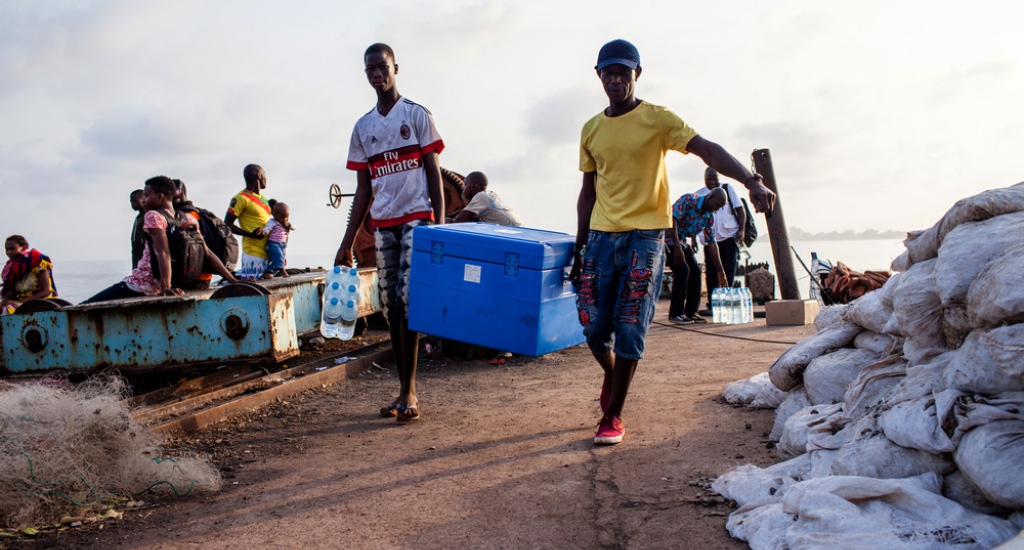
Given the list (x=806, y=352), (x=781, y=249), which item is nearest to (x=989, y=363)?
(x=806, y=352)

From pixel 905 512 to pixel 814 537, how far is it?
32 centimetres

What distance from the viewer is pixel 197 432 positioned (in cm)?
447

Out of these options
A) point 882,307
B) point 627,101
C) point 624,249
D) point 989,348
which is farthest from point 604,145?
point 989,348

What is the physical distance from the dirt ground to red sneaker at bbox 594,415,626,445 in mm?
68

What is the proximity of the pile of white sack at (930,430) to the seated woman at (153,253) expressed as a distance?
194 inches

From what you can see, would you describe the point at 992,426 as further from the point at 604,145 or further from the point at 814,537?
the point at 604,145

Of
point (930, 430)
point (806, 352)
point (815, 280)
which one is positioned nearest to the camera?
point (930, 430)

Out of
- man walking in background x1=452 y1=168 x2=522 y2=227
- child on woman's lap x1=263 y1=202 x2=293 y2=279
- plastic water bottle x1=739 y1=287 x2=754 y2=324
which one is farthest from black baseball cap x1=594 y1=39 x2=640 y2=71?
plastic water bottle x1=739 y1=287 x2=754 y2=324

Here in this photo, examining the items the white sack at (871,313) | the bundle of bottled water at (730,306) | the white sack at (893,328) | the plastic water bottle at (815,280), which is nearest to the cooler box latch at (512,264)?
the white sack at (871,313)

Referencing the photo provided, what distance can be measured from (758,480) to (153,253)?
5.39 meters

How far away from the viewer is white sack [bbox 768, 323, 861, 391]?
3.94 m

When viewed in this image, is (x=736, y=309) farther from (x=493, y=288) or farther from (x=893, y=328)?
(x=893, y=328)

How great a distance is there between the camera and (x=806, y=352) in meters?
4.00

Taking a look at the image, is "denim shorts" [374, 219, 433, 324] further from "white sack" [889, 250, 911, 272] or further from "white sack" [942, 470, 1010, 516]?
"white sack" [942, 470, 1010, 516]
